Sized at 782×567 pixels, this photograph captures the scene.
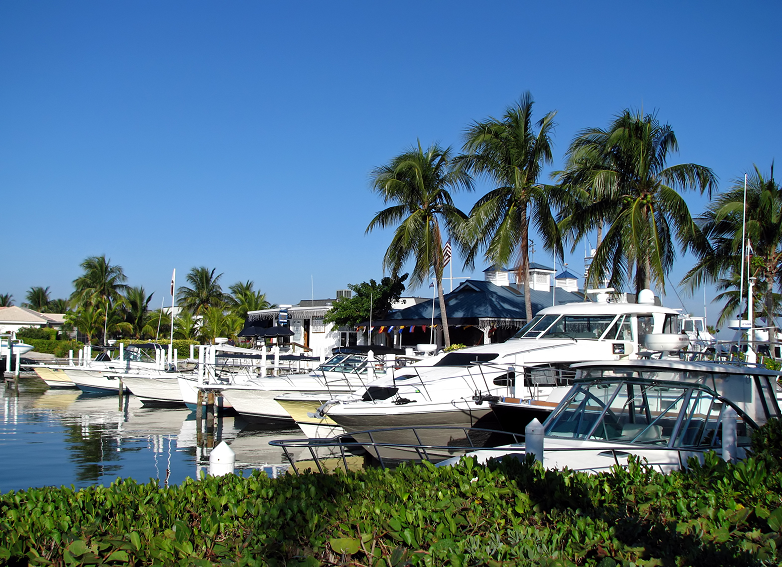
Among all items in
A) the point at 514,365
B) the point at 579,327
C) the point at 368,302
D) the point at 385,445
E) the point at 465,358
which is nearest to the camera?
the point at 385,445

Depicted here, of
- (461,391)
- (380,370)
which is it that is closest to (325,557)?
(461,391)

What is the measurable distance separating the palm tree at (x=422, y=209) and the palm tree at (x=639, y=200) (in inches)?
295

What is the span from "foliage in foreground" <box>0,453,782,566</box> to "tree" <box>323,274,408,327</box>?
3564 centimetres

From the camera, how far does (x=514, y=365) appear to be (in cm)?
1455

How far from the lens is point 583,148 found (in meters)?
26.0

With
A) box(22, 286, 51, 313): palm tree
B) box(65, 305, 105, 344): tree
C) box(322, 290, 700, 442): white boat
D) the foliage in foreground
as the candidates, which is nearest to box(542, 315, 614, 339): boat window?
box(322, 290, 700, 442): white boat

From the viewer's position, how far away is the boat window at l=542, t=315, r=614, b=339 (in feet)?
56.4

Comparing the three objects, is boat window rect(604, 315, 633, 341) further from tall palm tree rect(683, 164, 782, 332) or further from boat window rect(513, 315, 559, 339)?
tall palm tree rect(683, 164, 782, 332)

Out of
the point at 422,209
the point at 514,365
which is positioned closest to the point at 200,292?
the point at 422,209

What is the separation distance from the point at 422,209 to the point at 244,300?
32.6m

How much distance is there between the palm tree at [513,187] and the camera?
26812 mm

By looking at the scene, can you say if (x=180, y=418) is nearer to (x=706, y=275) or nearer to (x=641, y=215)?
(x=641, y=215)

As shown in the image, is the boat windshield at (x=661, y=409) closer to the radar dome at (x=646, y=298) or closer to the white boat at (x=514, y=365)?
the white boat at (x=514, y=365)

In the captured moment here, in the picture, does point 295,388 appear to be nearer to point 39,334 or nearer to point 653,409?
point 653,409
